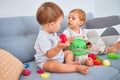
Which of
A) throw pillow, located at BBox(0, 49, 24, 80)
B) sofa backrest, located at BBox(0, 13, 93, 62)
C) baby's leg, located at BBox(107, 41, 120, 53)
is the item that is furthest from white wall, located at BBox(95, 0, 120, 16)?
throw pillow, located at BBox(0, 49, 24, 80)

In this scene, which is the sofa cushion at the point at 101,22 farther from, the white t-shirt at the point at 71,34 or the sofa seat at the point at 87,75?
the sofa seat at the point at 87,75

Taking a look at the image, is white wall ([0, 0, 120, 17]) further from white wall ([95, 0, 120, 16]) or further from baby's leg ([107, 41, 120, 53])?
baby's leg ([107, 41, 120, 53])

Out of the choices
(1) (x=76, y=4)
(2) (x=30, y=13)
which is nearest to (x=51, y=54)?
(2) (x=30, y=13)

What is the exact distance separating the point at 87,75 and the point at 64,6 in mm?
1283

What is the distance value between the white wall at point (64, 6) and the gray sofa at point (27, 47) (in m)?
0.24

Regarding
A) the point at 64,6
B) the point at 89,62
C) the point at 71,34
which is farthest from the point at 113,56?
the point at 64,6

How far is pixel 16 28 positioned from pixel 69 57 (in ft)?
1.56

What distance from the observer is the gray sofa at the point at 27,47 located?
1268 millimetres

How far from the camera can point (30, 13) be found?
2.02 meters

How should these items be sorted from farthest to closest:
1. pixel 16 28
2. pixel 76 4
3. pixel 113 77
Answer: pixel 76 4 → pixel 16 28 → pixel 113 77

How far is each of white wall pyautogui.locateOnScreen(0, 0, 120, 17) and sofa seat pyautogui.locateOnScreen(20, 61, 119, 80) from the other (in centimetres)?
62

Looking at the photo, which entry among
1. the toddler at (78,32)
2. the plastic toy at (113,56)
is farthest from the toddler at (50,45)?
the plastic toy at (113,56)

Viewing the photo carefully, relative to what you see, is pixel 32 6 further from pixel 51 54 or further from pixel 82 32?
pixel 51 54

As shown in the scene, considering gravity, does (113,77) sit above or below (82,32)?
below
